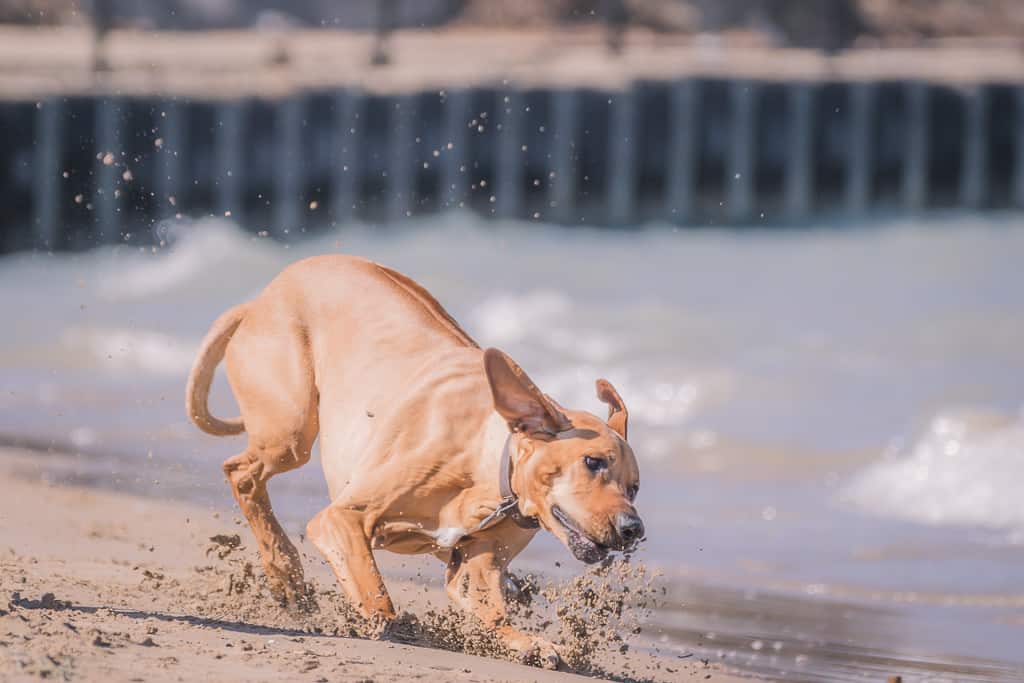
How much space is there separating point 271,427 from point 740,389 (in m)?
8.42

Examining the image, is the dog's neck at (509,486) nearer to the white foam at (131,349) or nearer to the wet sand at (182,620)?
the wet sand at (182,620)

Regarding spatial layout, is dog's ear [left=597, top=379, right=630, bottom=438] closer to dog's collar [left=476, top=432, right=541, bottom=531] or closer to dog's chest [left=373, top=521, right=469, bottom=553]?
dog's collar [left=476, top=432, right=541, bottom=531]

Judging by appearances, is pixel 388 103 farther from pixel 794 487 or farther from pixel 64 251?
pixel 794 487

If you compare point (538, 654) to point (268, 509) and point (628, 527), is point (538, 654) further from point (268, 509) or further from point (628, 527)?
point (268, 509)

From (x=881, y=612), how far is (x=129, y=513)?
12.2 ft

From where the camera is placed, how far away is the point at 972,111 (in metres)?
25.4

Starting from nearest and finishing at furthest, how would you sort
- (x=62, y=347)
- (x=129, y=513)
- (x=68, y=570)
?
(x=68, y=570) → (x=129, y=513) → (x=62, y=347)

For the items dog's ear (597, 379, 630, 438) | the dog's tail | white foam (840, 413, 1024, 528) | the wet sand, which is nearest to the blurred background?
white foam (840, 413, 1024, 528)

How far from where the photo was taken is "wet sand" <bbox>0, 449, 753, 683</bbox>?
4750 mm

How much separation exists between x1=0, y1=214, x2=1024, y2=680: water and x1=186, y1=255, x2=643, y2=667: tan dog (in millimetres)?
1607

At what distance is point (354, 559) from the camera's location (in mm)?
5395

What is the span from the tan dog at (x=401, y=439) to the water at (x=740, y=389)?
1607 millimetres

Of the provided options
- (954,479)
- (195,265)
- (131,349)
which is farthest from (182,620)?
(195,265)

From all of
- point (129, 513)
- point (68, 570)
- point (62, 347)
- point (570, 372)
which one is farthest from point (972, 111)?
point (68, 570)
